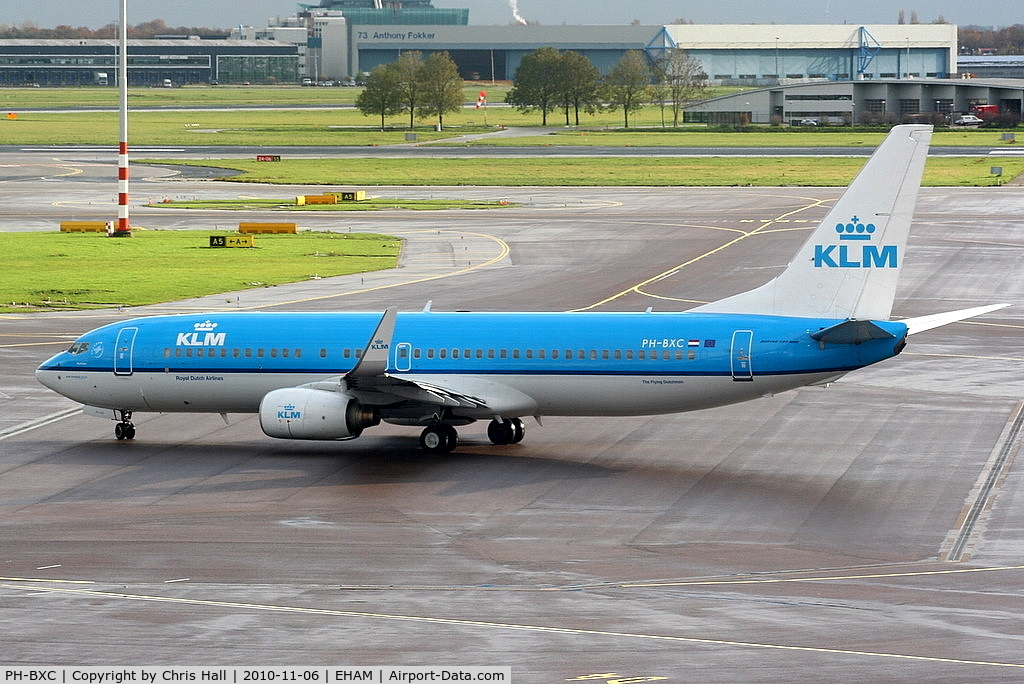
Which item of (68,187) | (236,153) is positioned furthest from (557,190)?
(236,153)

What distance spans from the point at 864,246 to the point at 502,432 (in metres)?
11.3

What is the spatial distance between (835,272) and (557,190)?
93.6m

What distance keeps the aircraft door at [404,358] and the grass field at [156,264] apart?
105ft

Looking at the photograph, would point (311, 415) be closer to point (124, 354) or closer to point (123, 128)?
point (124, 354)

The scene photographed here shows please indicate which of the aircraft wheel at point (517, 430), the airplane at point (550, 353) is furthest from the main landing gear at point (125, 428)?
the aircraft wheel at point (517, 430)

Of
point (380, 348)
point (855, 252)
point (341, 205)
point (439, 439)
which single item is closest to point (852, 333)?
point (855, 252)

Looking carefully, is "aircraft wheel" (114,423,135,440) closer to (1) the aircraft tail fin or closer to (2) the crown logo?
(1) the aircraft tail fin

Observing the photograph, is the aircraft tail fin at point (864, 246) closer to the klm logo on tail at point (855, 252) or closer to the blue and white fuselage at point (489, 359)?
the klm logo on tail at point (855, 252)

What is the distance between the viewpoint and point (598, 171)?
14475 centimetres

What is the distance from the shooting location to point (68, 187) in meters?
134

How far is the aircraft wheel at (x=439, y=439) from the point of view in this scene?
39.5 m

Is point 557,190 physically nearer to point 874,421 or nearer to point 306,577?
point 874,421

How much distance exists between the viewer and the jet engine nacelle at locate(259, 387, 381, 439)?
37250mm

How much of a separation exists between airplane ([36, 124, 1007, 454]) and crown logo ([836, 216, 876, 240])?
3 centimetres
